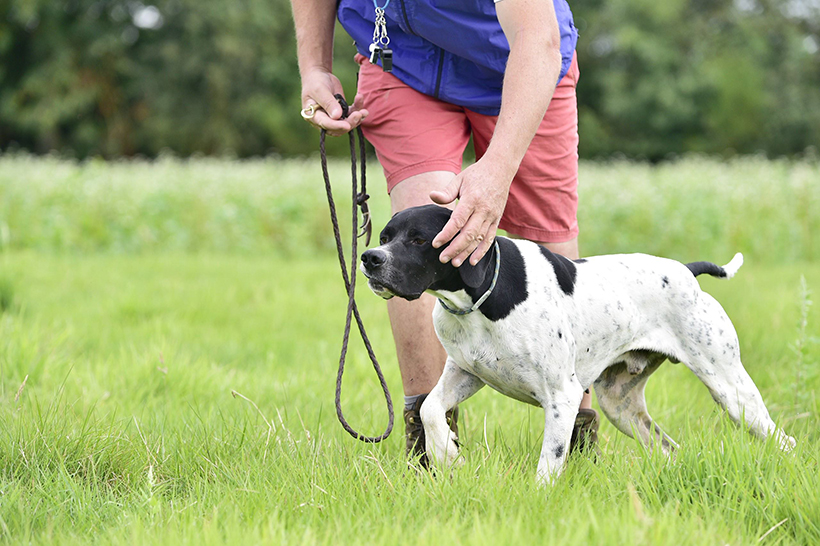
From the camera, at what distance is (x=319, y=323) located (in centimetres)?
597

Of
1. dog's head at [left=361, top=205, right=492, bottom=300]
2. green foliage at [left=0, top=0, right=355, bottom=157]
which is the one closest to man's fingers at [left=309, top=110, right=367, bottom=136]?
dog's head at [left=361, top=205, right=492, bottom=300]

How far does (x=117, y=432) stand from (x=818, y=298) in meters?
6.08

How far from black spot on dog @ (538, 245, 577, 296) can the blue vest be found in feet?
2.12

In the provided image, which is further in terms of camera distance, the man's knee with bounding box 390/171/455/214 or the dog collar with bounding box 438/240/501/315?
the man's knee with bounding box 390/171/455/214

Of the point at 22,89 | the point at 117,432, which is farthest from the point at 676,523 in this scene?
the point at 22,89

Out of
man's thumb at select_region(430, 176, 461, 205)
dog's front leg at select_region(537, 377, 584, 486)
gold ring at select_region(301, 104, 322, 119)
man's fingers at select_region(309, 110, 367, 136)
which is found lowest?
dog's front leg at select_region(537, 377, 584, 486)

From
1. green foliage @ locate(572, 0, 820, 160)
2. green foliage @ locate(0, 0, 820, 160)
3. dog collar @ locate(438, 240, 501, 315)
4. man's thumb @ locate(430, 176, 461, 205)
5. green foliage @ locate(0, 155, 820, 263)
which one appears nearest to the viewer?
man's thumb @ locate(430, 176, 461, 205)

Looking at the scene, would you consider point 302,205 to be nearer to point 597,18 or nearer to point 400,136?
point 400,136

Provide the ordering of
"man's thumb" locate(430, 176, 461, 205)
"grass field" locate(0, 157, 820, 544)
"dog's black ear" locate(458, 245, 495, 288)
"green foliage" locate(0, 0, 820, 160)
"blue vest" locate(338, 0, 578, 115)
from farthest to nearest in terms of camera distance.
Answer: "green foliage" locate(0, 0, 820, 160) < "blue vest" locate(338, 0, 578, 115) < "dog's black ear" locate(458, 245, 495, 288) < "man's thumb" locate(430, 176, 461, 205) < "grass field" locate(0, 157, 820, 544)

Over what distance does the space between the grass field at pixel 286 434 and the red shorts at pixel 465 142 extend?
2.69 feet

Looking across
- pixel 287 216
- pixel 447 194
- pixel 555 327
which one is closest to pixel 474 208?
pixel 447 194

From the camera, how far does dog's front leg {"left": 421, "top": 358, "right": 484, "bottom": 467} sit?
2630mm

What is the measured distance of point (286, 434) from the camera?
9.87 feet

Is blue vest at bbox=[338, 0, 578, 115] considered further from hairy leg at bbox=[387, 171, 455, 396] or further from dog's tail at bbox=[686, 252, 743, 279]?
dog's tail at bbox=[686, 252, 743, 279]
